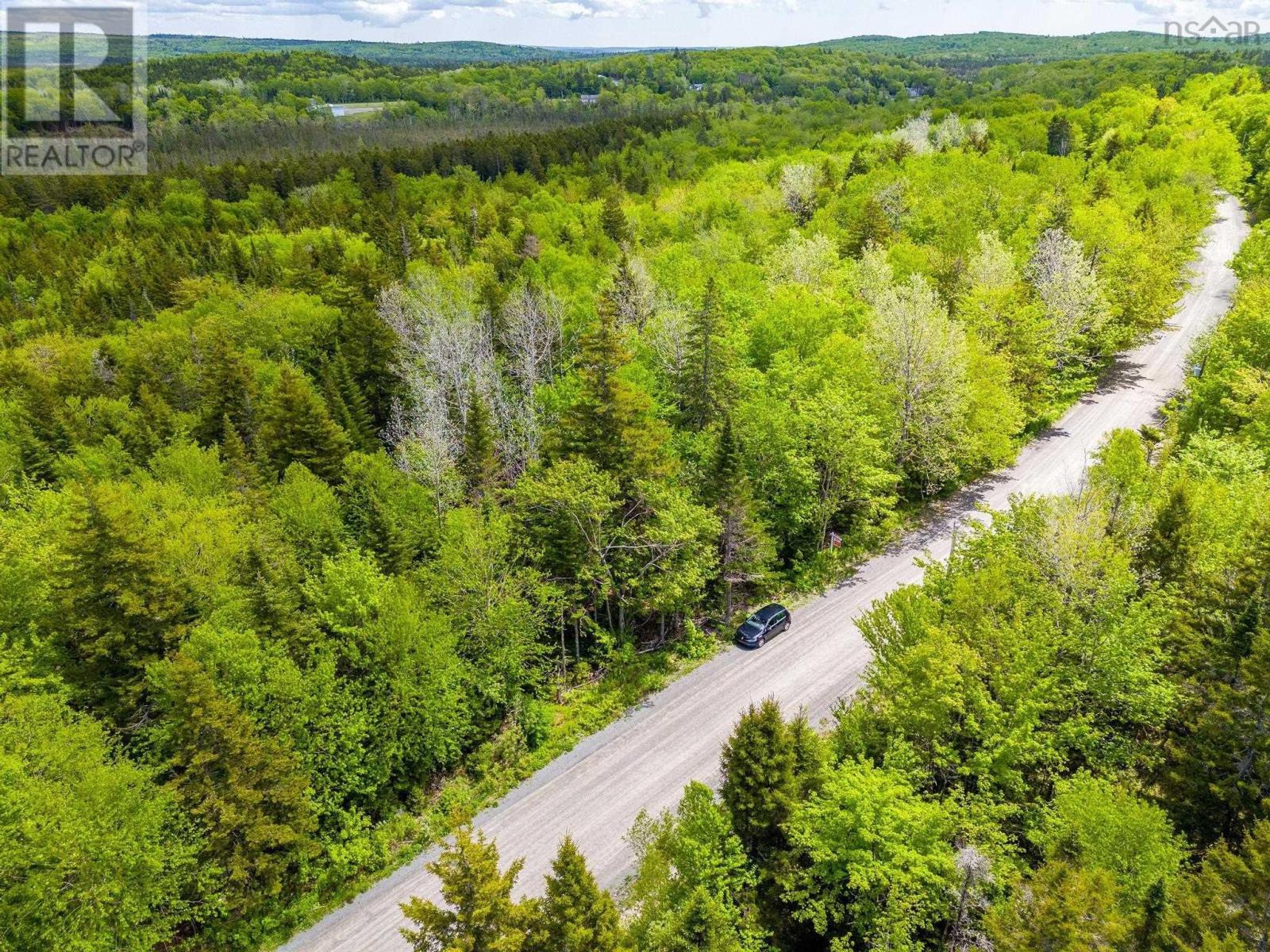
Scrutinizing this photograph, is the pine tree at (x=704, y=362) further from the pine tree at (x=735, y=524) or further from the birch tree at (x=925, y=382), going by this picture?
the birch tree at (x=925, y=382)

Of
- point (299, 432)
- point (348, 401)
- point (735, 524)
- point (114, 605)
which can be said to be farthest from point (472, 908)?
point (348, 401)

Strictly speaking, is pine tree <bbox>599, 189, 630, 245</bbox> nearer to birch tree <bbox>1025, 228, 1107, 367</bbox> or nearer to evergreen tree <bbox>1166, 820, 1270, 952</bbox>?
birch tree <bbox>1025, 228, 1107, 367</bbox>

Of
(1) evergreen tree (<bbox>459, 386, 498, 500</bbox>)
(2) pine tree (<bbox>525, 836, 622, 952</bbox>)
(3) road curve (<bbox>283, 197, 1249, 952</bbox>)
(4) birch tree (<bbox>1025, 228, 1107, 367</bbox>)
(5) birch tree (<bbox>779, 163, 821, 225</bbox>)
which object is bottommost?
(3) road curve (<bbox>283, 197, 1249, 952</bbox>)

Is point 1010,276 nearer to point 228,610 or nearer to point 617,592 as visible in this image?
point 617,592

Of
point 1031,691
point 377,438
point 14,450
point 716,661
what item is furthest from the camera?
point 377,438

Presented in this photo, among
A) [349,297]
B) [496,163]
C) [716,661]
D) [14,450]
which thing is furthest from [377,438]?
[496,163]

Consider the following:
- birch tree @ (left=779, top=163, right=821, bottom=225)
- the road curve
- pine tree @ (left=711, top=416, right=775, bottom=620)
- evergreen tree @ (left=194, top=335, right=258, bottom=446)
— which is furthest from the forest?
birch tree @ (left=779, top=163, right=821, bottom=225)
